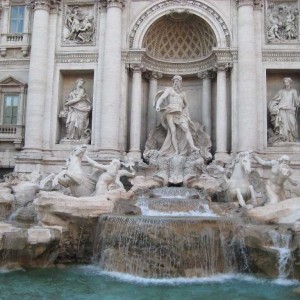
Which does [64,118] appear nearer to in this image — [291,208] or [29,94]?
[29,94]

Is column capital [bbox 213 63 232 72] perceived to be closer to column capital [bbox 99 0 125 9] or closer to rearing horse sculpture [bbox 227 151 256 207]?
column capital [bbox 99 0 125 9]

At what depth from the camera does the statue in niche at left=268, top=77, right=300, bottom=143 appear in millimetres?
18281

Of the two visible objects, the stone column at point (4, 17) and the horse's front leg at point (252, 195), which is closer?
the horse's front leg at point (252, 195)

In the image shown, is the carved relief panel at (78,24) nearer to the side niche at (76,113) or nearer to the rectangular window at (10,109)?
the side niche at (76,113)

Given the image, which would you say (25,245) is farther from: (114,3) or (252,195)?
(114,3)

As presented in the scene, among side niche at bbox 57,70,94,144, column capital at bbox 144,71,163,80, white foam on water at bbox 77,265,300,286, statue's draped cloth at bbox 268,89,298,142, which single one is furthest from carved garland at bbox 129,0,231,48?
white foam on water at bbox 77,265,300,286

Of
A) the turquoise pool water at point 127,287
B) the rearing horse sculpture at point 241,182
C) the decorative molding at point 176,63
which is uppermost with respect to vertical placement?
the decorative molding at point 176,63

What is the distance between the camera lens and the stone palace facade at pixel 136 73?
60.1ft

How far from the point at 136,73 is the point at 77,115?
3.11 meters

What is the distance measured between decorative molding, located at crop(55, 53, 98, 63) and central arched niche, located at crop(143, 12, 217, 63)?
7.72 ft

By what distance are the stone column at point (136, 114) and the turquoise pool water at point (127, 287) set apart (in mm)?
7805

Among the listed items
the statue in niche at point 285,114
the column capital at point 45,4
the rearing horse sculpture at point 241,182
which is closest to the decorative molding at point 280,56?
the statue in niche at point 285,114

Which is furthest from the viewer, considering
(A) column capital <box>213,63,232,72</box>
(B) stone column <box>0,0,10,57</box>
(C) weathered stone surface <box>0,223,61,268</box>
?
(B) stone column <box>0,0,10,57</box>

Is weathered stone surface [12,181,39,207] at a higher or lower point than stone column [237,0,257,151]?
lower
